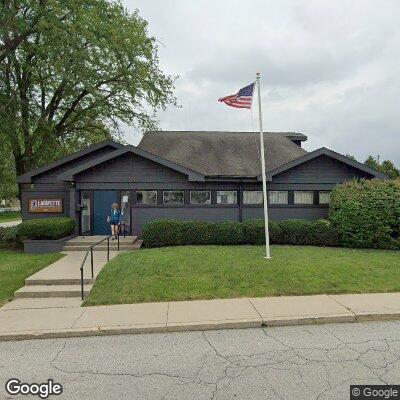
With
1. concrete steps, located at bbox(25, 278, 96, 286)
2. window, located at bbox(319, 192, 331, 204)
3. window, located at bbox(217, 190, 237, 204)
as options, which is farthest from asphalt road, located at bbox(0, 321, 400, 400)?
window, located at bbox(319, 192, 331, 204)

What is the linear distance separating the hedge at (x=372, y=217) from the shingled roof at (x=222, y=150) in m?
4.70

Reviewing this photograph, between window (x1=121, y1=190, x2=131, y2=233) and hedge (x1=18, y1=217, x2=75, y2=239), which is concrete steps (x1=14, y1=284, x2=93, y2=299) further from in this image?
window (x1=121, y1=190, x2=131, y2=233)

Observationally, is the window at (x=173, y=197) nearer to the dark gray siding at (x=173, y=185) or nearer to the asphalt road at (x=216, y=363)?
the dark gray siding at (x=173, y=185)

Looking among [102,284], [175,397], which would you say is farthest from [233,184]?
[175,397]

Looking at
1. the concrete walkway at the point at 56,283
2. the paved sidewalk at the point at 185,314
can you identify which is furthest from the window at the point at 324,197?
the concrete walkway at the point at 56,283

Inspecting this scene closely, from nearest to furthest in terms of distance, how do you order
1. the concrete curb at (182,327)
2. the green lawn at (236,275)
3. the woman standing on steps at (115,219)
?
the concrete curb at (182,327)
the green lawn at (236,275)
the woman standing on steps at (115,219)

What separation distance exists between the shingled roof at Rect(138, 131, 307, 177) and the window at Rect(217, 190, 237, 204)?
36.9 inches

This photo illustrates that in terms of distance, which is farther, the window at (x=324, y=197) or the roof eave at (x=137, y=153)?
the window at (x=324, y=197)

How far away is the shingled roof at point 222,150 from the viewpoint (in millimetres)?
15703

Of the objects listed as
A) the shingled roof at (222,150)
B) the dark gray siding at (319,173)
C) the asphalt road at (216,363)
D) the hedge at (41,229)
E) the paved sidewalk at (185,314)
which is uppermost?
the shingled roof at (222,150)

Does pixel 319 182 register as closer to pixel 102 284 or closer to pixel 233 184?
pixel 233 184

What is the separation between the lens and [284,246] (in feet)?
40.3

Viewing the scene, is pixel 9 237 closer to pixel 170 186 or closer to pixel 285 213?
pixel 170 186

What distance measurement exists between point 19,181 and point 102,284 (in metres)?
10.5
